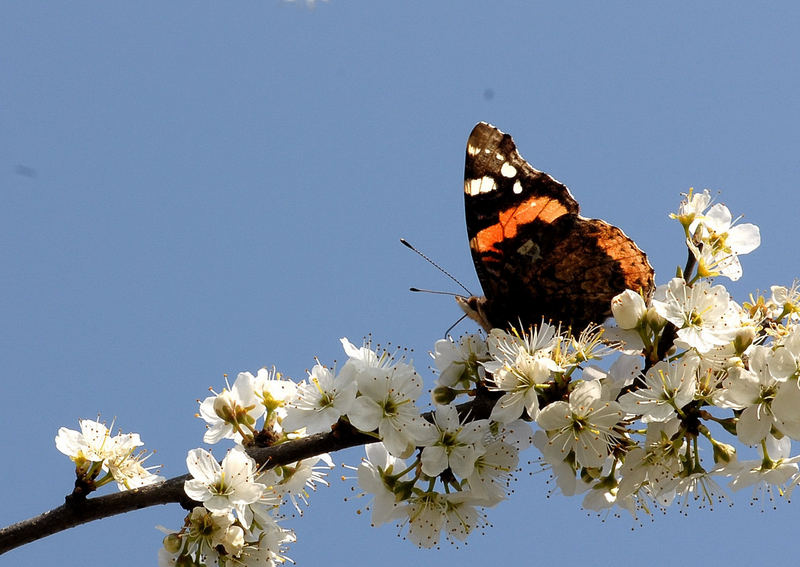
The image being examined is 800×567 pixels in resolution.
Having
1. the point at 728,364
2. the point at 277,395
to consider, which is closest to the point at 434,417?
the point at 277,395

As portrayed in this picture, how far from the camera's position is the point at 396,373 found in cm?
423

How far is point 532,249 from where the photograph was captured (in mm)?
5340

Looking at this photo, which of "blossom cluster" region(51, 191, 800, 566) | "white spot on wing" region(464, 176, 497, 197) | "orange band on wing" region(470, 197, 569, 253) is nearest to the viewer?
"blossom cluster" region(51, 191, 800, 566)

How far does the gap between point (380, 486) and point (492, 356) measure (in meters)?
0.86

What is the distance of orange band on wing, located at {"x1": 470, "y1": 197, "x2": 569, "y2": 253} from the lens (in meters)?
5.45

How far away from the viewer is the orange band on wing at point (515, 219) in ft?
17.9

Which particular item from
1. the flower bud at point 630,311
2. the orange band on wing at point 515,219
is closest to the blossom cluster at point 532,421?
the flower bud at point 630,311

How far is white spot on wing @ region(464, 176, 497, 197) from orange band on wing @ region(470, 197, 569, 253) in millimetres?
227

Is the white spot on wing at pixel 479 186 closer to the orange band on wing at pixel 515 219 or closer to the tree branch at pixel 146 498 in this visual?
the orange band on wing at pixel 515 219

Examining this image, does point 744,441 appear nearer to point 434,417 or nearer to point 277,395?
point 434,417

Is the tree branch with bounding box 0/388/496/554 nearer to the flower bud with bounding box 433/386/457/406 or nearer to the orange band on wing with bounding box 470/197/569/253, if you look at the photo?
the flower bud with bounding box 433/386/457/406

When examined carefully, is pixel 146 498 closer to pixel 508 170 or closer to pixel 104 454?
pixel 104 454

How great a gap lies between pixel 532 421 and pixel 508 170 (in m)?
2.13

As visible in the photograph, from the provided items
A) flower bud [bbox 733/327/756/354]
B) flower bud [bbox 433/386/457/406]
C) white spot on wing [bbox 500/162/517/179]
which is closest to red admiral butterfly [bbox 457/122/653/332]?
white spot on wing [bbox 500/162/517/179]
